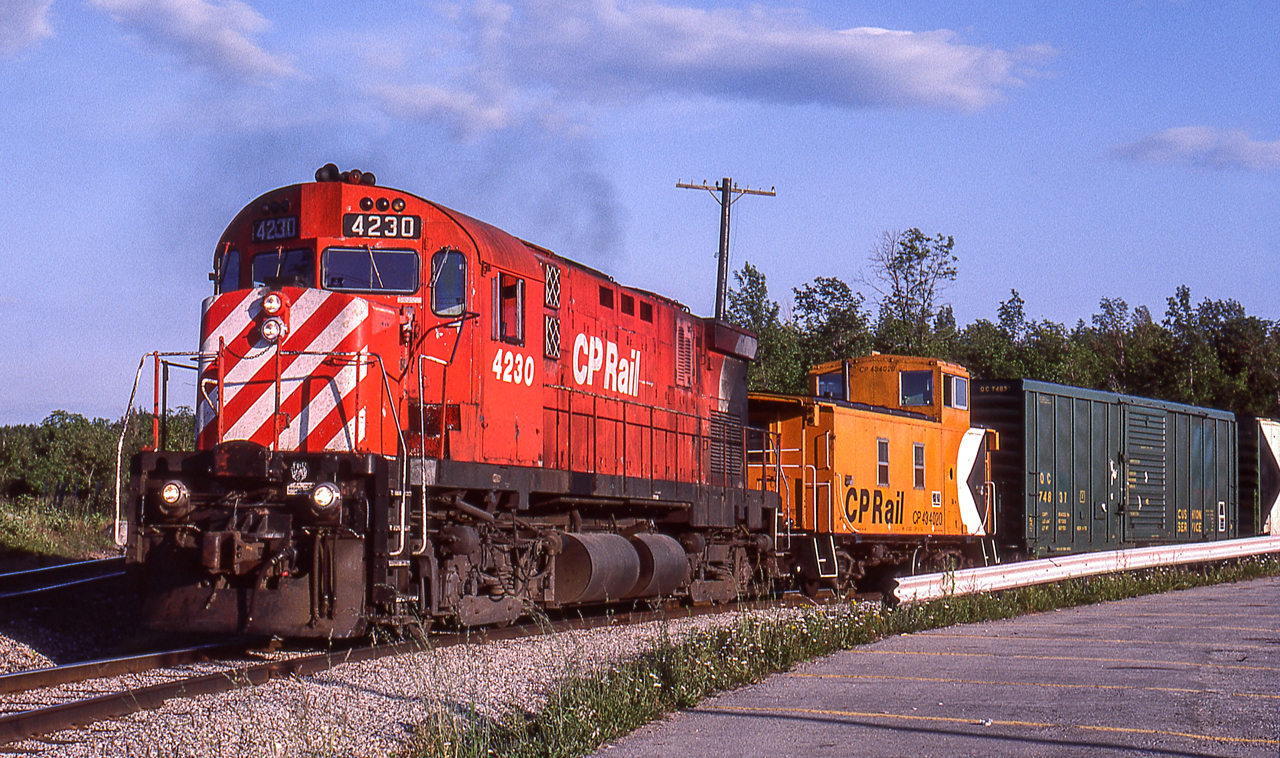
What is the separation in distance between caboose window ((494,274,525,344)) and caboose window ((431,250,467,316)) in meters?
0.56

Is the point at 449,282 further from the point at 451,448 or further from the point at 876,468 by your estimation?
the point at 876,468

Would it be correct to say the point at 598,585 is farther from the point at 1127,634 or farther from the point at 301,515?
the point at 1127,634

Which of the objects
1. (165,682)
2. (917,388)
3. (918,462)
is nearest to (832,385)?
(917,388)

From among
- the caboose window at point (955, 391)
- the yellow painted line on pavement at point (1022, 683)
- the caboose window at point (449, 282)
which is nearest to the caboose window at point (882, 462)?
the caboose window at point (955, 391)

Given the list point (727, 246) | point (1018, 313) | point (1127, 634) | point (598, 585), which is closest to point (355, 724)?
point (598, 585)

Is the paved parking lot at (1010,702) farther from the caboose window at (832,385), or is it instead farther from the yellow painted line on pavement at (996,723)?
the caboose window at (832,385)

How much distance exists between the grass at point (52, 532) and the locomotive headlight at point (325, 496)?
878 cm

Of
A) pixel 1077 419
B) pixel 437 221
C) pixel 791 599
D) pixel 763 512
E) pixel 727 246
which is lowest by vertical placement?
pixel 791 599

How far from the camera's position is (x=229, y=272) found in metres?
10.9

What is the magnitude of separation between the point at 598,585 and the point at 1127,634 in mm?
4898

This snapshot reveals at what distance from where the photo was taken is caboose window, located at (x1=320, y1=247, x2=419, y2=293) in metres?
10.4

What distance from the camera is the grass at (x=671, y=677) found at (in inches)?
255

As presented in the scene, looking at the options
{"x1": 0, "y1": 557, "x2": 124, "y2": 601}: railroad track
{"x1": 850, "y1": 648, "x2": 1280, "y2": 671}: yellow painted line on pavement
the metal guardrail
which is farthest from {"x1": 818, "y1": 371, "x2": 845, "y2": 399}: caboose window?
{"x1": 0, "y1": 557, "x2": 124, "y2": 601}: railroad track

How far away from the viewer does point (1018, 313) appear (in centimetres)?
8619
